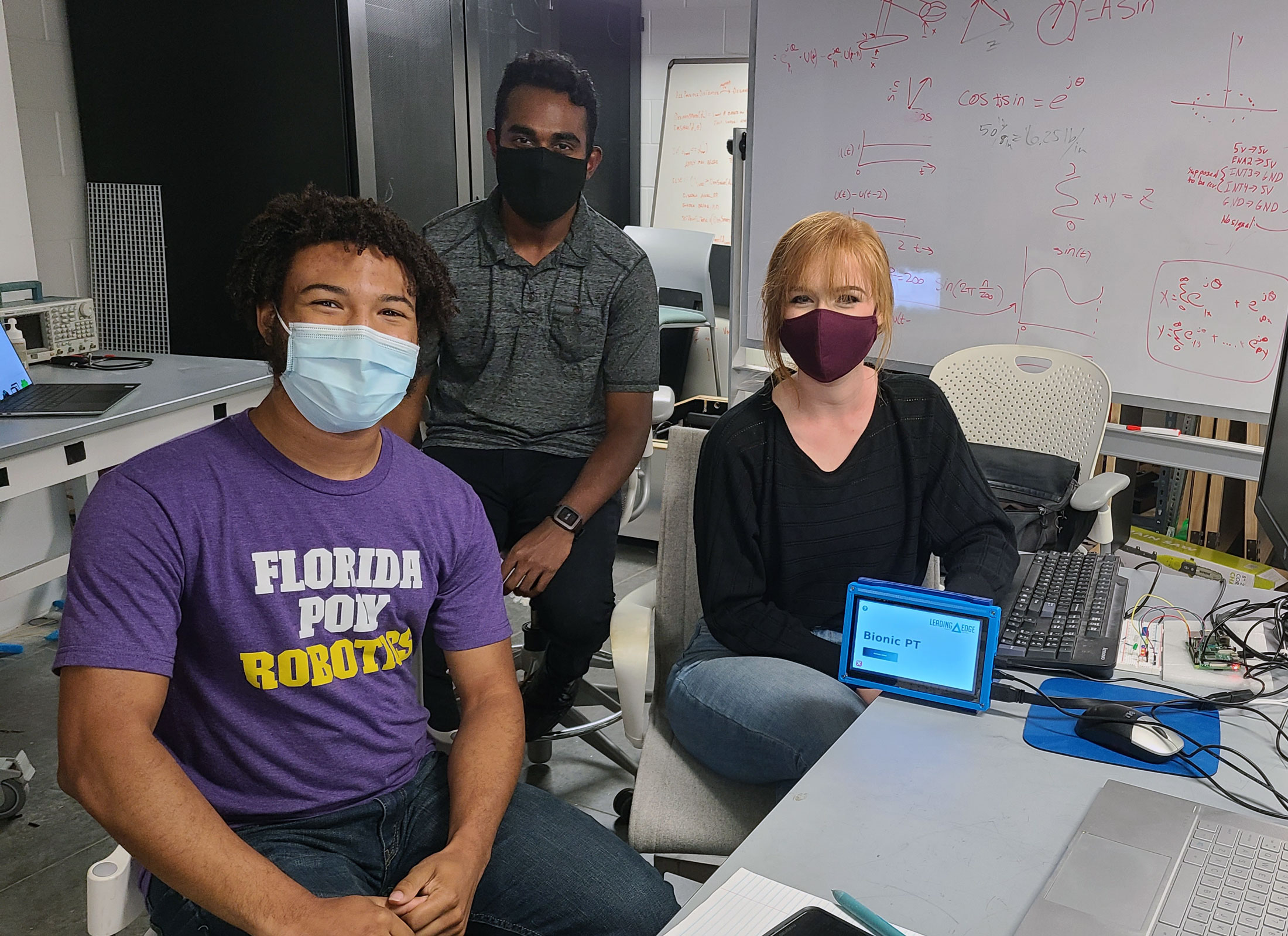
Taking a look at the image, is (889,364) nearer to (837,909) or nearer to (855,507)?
(855,507)

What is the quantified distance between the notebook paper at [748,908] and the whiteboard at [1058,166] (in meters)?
2.21

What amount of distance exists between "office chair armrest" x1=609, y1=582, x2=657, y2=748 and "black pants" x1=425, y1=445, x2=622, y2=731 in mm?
438

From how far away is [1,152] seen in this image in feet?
10.2

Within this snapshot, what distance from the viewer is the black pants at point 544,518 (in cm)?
220

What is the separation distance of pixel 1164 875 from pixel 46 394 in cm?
254

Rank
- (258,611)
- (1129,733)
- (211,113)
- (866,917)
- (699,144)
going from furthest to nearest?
(699,144) < (211,113) < (258,611) < (1129,733) < (866,917)

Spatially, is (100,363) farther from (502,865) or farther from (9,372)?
(502,865)

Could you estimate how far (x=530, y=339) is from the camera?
7.43 ft

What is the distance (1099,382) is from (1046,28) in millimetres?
959

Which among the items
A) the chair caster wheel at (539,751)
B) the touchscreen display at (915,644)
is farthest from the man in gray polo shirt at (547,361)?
the touchscreen display at (915,644)

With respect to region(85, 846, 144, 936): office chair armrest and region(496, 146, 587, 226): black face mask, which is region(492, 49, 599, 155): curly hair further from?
region(85, 846, 144, 936): office chair armrest

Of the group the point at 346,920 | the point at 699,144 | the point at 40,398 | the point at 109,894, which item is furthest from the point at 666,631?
the point at 699,144

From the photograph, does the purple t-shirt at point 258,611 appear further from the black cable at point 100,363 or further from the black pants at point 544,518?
the black cable at point 100,363

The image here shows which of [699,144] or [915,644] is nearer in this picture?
[915,644]
